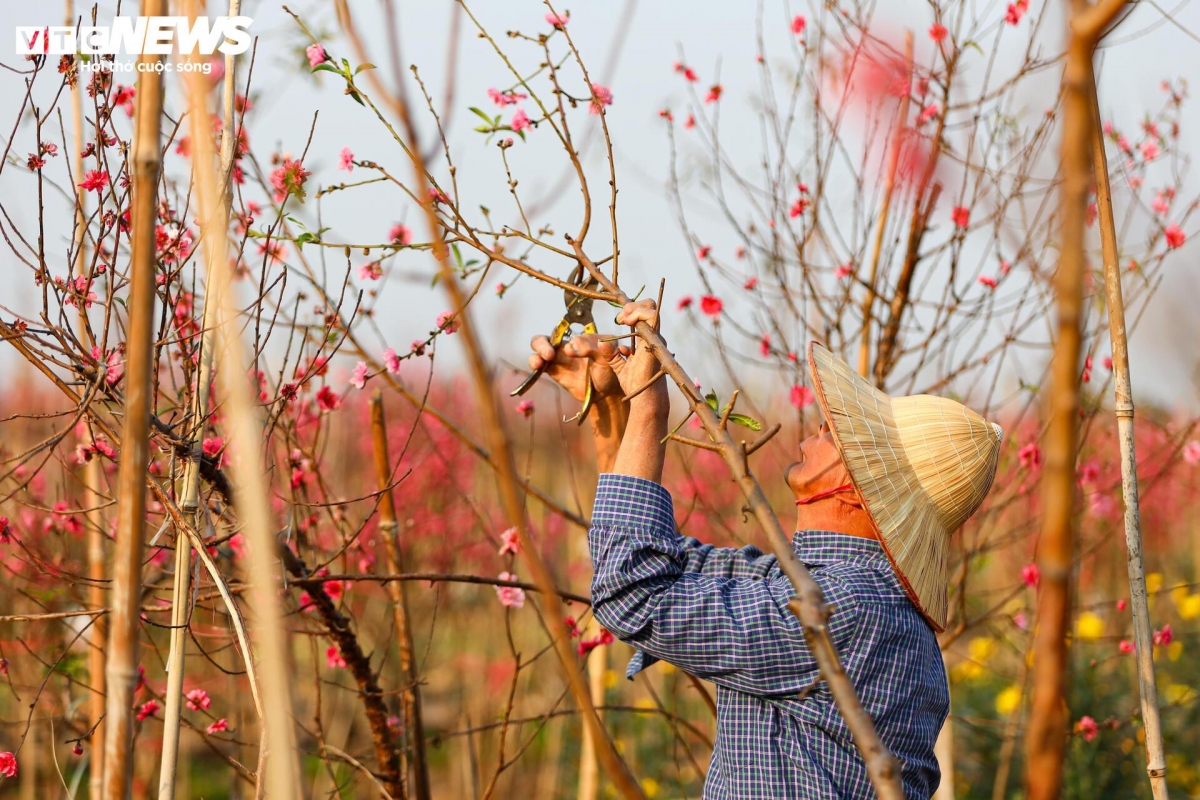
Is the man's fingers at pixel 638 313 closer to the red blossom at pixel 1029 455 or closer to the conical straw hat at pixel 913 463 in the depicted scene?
the conical straw hat at pixel 913 463

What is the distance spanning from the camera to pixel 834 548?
1.89 metres

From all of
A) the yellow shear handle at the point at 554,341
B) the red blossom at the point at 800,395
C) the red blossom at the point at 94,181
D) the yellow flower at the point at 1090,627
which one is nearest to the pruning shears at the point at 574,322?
the yellow shear handle at the point at 554,341

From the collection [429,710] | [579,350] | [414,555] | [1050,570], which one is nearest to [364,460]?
[414,555]

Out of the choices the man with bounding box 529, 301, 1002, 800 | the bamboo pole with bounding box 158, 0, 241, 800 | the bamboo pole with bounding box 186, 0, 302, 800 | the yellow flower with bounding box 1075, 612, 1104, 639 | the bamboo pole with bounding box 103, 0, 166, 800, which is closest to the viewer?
the bamboo pole with bounding box 186, 0, 302, 800

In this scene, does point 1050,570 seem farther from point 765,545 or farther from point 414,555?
point 414,555

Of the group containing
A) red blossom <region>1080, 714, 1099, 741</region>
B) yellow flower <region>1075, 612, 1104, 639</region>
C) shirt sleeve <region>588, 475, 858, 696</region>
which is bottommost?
red blossom <region>1080, 714, 1099, 741</region>

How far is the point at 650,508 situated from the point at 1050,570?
1.15 metres

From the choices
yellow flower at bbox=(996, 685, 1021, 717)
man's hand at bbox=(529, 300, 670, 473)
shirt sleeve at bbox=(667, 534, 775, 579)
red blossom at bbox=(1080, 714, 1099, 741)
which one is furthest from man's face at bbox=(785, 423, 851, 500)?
yellow flower at bbox=(996, 685, 1021, 717)

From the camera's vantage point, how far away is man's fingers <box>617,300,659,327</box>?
5.83 feet

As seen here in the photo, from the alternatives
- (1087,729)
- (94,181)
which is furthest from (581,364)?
(1087,729)

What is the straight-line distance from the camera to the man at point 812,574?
5.64ft

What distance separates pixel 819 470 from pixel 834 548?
143 mm

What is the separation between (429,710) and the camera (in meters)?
6.86

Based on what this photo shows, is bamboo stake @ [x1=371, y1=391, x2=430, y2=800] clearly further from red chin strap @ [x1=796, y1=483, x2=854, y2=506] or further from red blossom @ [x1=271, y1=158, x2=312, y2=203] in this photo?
red chin strap @ [x1=796, y1=483, x2=854, y2=506]
